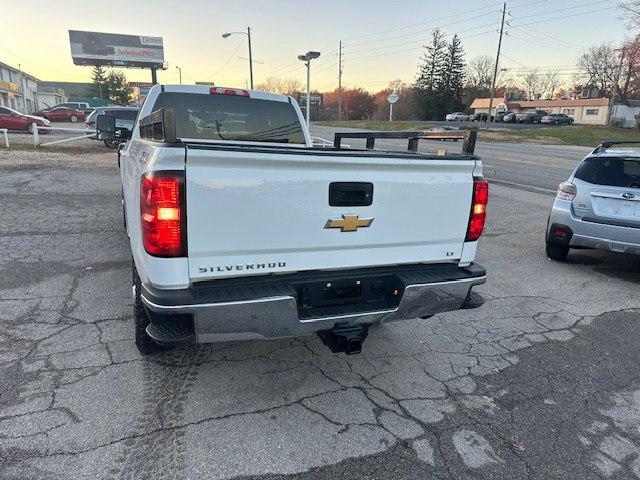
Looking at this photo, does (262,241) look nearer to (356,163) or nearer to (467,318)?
(356,163)

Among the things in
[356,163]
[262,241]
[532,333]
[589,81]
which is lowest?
[532,333]

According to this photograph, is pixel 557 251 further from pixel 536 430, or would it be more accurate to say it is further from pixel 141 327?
pixel 141 327

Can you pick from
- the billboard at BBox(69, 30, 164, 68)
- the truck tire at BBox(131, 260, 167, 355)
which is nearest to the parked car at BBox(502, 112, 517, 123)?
the billboard at BBox(69, 30, 164, 68)

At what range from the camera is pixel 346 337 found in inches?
112

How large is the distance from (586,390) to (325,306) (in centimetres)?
209

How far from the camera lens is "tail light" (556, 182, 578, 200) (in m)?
5.80

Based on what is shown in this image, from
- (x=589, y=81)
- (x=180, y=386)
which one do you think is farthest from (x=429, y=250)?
(x=589, y=81)

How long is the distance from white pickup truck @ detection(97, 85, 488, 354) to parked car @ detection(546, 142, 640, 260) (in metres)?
3.20

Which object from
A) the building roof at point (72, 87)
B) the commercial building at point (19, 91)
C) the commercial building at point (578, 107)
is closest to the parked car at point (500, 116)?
the commercial building at point (578, 107)

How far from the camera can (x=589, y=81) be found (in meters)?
78.3

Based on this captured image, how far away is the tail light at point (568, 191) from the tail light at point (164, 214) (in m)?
5.37

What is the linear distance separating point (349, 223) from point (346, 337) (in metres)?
0.74

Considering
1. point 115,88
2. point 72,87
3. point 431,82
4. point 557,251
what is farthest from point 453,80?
point 72,87

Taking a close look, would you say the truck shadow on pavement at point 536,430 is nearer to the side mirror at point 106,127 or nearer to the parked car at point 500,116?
the side mirror at point 106,127
